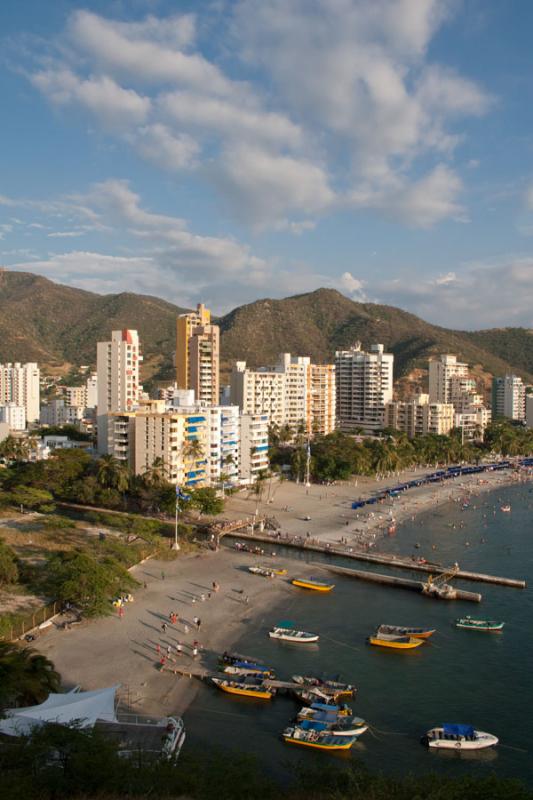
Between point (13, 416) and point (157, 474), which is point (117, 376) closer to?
point (157, 474)

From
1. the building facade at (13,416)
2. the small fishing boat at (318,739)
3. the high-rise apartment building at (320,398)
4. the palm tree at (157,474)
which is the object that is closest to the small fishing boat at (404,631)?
the small fishing boat at (318,739)

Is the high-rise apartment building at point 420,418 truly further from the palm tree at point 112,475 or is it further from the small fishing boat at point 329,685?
the small fishing boat at point 329,685

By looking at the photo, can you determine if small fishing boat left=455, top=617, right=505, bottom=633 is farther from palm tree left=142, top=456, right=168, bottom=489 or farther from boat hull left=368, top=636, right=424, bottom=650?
palm tree left=142, top=456, right=168, bottom=489

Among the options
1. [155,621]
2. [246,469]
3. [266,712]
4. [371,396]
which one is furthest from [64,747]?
[371,396]

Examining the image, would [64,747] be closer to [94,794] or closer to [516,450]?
[94,794]

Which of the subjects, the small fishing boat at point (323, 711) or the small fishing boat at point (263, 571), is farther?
the small fishing boat at point (263, 571)

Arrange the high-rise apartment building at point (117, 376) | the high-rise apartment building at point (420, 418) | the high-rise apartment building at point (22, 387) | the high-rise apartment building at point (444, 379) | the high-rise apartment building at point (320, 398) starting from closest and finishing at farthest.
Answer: the high-rise apartment building at point (117, 376)
the high-rise apartment building at point (320, 398)
the high-rise apartment building at point (420, 418)
the high-rise apartment building at point (22, 387)
the high-rise apartment building at point (444, 379)
